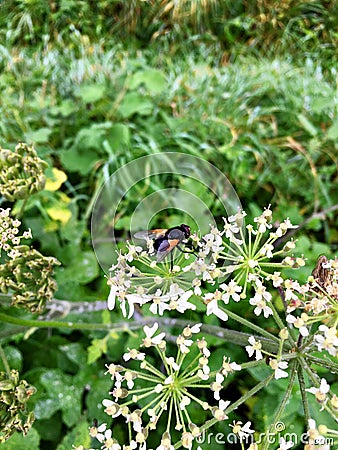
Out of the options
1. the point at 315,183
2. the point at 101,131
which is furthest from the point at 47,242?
the point at 315,183

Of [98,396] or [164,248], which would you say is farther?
[98,396]

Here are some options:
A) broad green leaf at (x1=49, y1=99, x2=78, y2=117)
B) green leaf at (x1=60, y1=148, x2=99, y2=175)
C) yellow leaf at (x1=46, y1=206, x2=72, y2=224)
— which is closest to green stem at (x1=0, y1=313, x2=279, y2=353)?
yellow leaf at (x1=46, y1=206, x2=72, y2=224)

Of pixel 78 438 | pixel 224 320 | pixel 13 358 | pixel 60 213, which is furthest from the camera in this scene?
pixel 60 213

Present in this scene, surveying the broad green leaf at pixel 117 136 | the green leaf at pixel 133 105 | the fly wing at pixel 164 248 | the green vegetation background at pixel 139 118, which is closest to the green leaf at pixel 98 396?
the green vegetation background at pixel 139 118

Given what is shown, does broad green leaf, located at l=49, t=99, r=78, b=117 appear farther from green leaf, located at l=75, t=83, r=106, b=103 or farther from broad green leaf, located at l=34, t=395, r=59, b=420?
broad green leaf, located at l=34, t=395, r=59, b=420

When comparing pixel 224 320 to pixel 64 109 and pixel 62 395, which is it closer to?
pixel 62 395

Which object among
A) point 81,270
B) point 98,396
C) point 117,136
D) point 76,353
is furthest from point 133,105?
point 98,396
